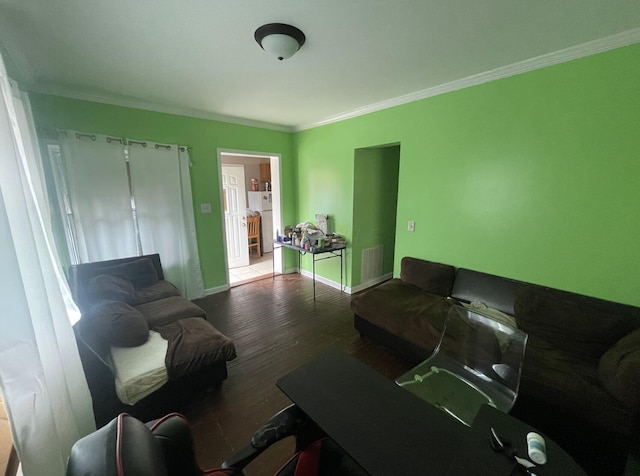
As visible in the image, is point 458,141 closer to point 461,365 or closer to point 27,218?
point 461,365

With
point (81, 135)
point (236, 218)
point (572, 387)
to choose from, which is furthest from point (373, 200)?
point (81, 135)

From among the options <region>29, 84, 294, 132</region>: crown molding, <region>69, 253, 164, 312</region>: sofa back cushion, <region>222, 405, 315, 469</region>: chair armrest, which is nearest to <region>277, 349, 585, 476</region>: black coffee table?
<region>222, 405, 315, 469</region>: chair armrest

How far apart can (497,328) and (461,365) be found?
1.15 ft

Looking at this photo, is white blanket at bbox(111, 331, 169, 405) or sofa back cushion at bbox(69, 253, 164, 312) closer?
white blanket at bbox(111, 331, 169, 405)

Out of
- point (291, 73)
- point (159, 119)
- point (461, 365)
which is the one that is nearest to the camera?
point (461, 365)

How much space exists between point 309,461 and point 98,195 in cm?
325

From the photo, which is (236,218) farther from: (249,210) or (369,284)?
(369,284)

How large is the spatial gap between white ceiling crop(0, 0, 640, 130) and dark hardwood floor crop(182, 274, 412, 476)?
2.54 m

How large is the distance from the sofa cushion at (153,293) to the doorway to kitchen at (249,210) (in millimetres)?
1183

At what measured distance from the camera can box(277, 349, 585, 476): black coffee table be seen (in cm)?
69

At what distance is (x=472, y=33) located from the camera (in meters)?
1.65

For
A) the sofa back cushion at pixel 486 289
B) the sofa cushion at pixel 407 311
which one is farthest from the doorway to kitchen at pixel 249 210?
the sofa back cushion at pixel 486 289

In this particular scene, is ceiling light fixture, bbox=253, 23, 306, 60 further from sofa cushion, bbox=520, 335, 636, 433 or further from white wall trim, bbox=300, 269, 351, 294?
white wall trim, bbox=300, 269, 351, 294

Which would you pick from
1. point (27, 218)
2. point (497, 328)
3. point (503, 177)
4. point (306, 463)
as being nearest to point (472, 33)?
point (503, 177)
